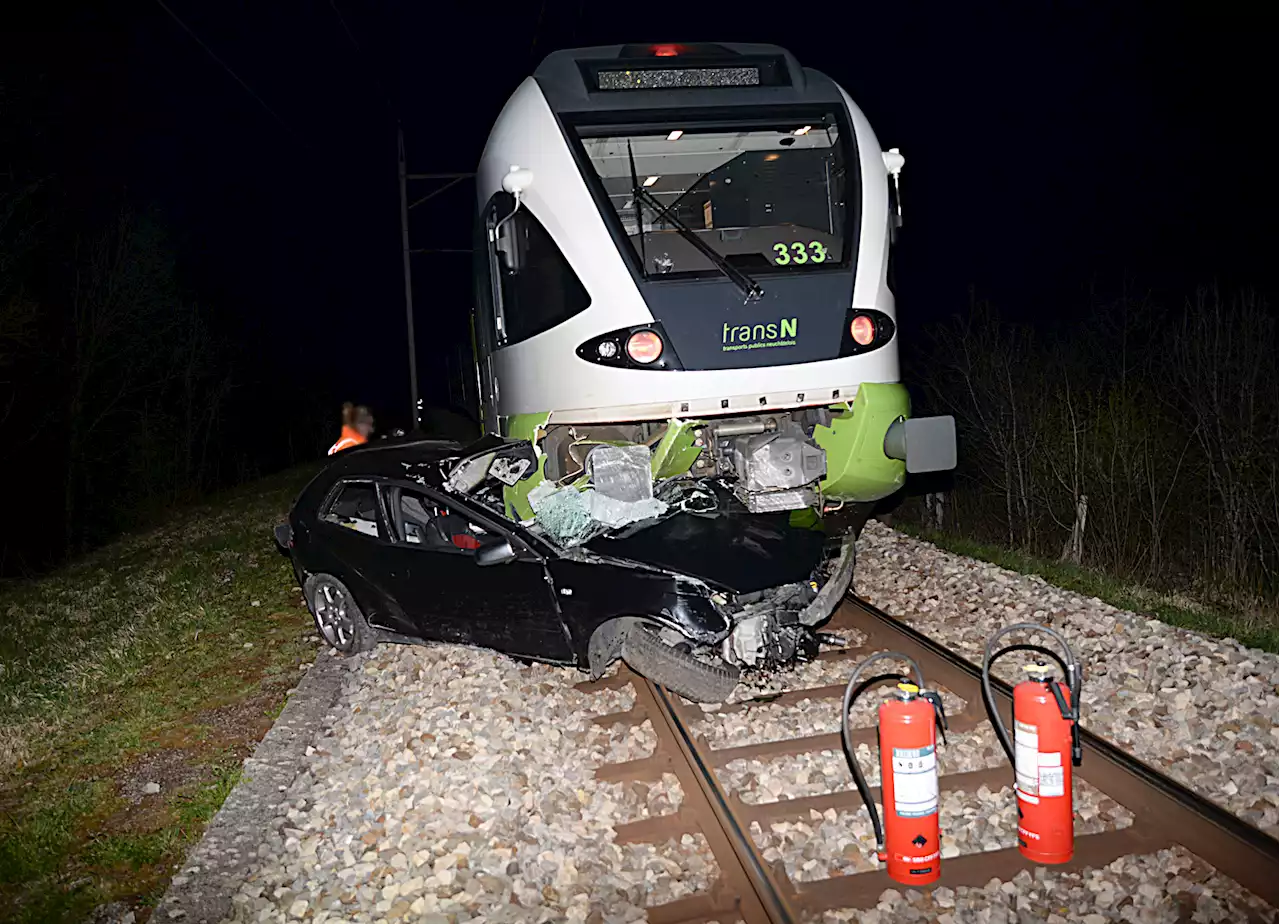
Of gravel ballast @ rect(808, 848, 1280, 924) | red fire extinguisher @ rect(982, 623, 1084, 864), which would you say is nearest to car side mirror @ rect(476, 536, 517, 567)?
gravel ballast @ rect(808, 848, 1280, 924)

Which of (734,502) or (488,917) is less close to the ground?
(734,502)

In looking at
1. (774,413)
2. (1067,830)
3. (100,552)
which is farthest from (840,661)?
(100,552)

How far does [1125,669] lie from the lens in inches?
259

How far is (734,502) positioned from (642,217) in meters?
2.21

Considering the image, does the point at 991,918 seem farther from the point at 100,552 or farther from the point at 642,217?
the point at 100,552

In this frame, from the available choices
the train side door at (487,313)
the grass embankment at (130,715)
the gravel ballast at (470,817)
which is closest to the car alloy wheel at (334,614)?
the grass embankment at (130,715)

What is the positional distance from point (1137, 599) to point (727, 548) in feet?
13.6

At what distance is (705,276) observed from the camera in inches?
292

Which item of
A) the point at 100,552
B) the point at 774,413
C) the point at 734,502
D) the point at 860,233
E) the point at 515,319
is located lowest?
the point at 100,552

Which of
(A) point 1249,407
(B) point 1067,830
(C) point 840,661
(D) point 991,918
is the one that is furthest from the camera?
(A) point 1249,407

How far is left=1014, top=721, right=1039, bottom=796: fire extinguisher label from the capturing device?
4.31 m

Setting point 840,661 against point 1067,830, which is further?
point 840,661

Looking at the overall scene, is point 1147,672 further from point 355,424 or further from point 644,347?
point 355,424

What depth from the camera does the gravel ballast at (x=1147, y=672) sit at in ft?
16.7
